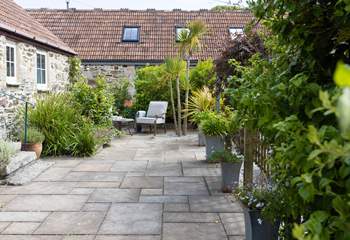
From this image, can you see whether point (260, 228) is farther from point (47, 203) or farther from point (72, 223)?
point (47, 203)

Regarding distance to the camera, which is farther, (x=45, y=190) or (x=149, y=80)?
(x=149, y=80)

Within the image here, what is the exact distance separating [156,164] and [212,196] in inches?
100

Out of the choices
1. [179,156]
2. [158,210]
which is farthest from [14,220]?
[179,156]

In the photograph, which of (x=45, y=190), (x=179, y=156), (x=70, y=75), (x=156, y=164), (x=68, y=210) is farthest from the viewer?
(x=70, y=75)

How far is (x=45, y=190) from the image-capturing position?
5855 millimetres

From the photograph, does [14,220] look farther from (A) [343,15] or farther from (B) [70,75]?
(B) [70,75]

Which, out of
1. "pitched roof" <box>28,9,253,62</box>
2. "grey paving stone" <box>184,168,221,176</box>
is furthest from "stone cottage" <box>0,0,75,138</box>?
"pitched roof" <box>28,9,253,62</box>

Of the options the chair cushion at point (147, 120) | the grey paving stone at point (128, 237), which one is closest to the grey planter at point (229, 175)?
the grey paving stone at point (128, 237)

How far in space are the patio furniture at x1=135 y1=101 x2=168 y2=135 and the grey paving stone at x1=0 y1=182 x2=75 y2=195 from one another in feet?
23.5

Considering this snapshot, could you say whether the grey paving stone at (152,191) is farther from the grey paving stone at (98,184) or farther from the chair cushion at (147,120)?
the chair cushion at (147,120)

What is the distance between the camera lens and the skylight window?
18.9 meters

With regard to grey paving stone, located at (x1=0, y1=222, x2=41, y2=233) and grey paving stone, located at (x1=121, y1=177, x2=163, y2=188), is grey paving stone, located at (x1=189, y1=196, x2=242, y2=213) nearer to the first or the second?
grey paving stone, located at (x1=121, y1=177, x2=163, y2=188)

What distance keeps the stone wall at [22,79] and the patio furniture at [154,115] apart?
2.73m

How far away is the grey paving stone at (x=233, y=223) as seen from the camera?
4.18 m
